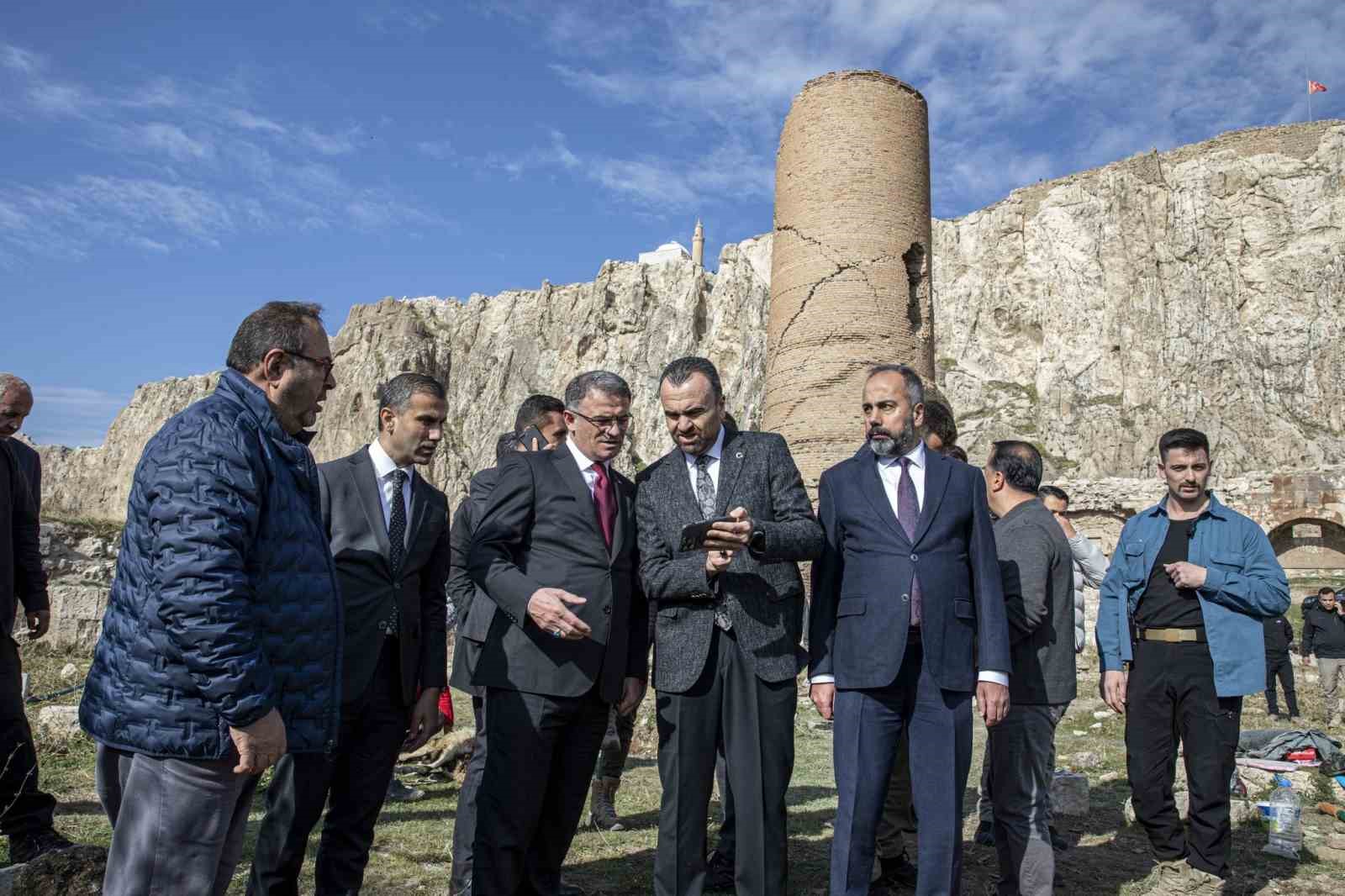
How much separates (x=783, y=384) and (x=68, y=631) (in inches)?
393

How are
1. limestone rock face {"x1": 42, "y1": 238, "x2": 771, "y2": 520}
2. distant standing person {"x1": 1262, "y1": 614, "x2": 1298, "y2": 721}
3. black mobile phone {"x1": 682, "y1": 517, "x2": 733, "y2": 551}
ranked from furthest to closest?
1. limestone rock face {"x1": 42, "y1": 238, "x2": 771, "y2": 520}
2. distant standing person {"x1": 1262, "y1": 614, "x2": 1298, "y2": 721}
3. black mobile phone {"x1": 682, "y1": 517, "x2": 733, "y2": 551}

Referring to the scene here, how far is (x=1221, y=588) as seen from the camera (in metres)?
4.06

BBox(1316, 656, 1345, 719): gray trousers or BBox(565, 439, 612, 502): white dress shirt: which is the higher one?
BBox(565, 439, 612, 502): white dress shirt

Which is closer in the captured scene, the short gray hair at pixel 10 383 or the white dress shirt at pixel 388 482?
the white dress shirt at pixel 388 482

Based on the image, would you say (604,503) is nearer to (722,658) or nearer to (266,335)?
(722,658)

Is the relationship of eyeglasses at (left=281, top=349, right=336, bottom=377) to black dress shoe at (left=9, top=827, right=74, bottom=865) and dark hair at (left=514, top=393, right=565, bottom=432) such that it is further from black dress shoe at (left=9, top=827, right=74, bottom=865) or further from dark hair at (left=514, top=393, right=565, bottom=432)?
black dress shoe at (left=9, top=827, right=74, bottom=865)

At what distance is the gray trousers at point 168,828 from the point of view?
223 centimetres

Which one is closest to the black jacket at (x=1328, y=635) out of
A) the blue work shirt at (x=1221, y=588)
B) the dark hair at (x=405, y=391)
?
the blue work shirt at (x=1221, y=588)

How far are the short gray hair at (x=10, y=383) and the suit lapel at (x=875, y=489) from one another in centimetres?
451

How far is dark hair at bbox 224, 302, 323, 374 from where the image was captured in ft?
8.54

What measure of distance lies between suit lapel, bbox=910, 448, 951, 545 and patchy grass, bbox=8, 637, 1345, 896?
1.88 m

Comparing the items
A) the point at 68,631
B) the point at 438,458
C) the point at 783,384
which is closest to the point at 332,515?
the point at 783,384

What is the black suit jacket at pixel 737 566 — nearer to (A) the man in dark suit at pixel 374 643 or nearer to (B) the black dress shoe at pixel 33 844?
(A) the man in dark suit at pixel 374 643

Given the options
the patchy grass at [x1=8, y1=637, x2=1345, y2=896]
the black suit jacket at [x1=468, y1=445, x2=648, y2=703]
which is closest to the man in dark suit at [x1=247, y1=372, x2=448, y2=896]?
the black suit jacket at [x1=468, y1=445, x2=648, y2=703]
